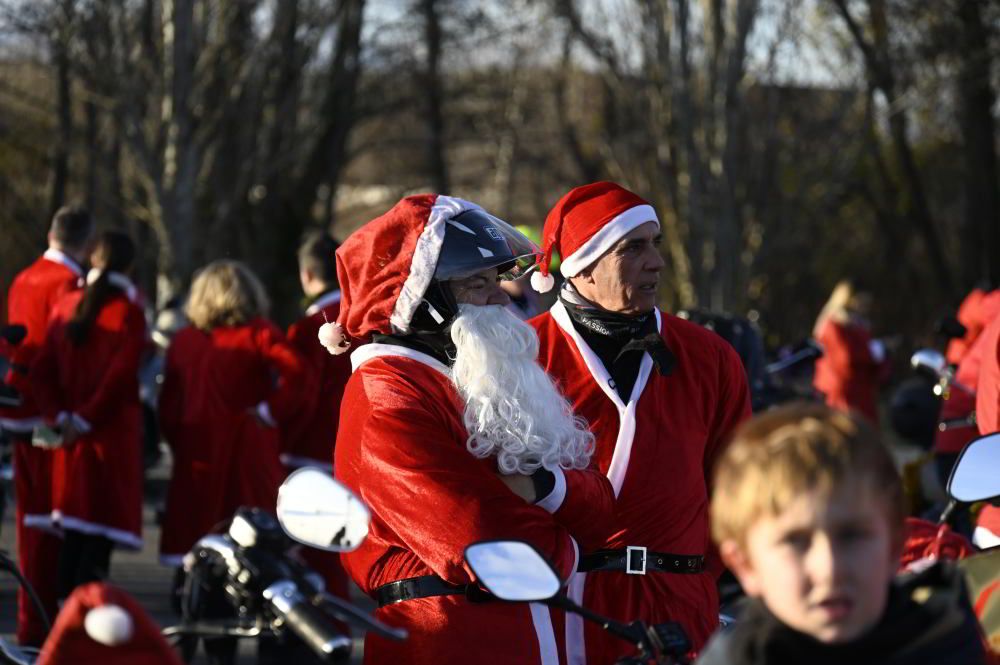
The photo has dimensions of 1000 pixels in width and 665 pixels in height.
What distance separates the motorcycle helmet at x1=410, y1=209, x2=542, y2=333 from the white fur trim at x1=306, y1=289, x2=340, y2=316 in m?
4.04

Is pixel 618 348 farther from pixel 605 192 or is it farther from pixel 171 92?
pixel 171 92

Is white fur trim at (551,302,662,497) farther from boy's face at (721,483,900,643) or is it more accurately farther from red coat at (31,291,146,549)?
red coat at (31,291,146,549)

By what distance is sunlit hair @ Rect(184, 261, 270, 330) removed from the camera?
26.2 ft

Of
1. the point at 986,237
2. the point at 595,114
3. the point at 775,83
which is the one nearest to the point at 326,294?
the point at 775,83

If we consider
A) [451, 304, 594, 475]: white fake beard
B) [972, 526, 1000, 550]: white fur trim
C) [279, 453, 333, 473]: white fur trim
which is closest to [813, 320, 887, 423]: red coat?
[279, 453, 333, 473]: white fur trim

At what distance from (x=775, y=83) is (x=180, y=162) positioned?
739 centimetres

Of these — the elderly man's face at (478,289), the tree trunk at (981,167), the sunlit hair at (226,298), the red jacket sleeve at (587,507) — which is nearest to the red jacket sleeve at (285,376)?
the sunlit hair at (226,298)

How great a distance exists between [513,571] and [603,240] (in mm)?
1911

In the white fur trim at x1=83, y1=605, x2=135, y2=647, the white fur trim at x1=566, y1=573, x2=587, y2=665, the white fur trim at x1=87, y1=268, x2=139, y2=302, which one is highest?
the white fur trim at x1=83, y1=605, x2=135, y2=647

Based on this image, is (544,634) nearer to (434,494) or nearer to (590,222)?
(434,494)

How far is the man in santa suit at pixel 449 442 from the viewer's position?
337 cm

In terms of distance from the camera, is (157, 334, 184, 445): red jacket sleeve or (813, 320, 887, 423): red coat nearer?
(157, 334, 184, 445): red jacket sleeve

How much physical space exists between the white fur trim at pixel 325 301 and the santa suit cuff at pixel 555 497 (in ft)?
14.4

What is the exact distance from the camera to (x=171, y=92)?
15.7 meters
